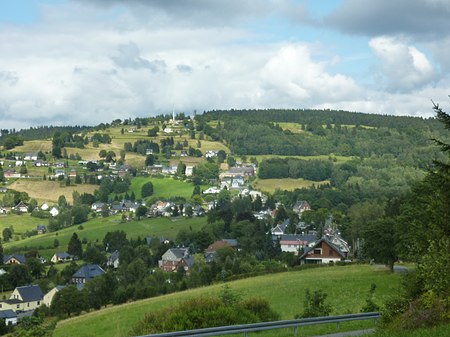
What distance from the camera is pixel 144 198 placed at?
16812 cm

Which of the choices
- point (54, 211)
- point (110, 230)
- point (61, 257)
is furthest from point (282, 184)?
point (61, 257)

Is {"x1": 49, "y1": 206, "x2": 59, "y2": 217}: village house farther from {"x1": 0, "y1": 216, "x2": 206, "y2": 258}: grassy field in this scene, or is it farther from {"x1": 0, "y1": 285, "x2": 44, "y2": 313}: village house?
{"x1": 0, "y1": 285, "x2": 44, "y2": 313}: village house

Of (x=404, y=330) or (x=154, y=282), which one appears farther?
(x=154, y=282)

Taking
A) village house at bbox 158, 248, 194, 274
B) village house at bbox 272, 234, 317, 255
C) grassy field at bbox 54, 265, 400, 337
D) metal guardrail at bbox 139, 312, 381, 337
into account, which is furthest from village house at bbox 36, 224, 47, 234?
metal guardrail at bbox 139, 312, 381, 337

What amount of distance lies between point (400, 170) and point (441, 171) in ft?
497

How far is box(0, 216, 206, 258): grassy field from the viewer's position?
11288 centimetres

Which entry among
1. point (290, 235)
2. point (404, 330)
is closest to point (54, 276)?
point (290, 235)

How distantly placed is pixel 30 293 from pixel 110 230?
138 feet

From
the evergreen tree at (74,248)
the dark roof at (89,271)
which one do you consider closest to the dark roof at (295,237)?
the dark roof at (89,271)

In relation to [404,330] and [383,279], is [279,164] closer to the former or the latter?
[383,279]

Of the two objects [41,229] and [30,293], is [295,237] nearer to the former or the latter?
[30,293]

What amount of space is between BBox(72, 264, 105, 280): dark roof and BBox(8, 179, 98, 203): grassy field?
82.9m

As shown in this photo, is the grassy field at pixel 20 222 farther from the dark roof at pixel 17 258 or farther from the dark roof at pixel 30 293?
the dark roof at pixel 30 293

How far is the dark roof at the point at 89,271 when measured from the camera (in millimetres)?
84544
